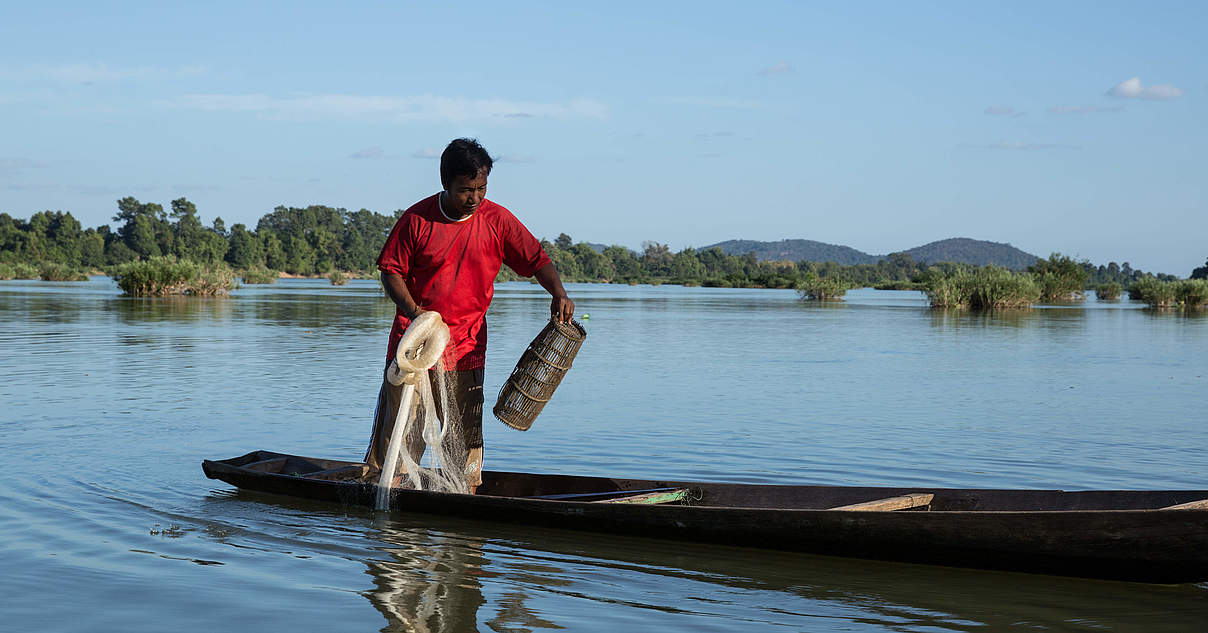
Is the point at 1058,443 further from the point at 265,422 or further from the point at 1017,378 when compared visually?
the point at 265,422

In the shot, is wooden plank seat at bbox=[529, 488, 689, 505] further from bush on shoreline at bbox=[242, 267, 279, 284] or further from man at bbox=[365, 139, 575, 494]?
bush on shoreline at bbox=[242, 267, 279, 284]

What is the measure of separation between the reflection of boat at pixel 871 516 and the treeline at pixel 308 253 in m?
73.0

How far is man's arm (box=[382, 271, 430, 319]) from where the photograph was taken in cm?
606

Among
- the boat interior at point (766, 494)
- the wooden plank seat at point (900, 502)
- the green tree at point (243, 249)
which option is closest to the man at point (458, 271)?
the boat interior at point (766, 494)

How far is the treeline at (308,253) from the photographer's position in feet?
327

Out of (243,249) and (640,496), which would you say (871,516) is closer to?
(640,496)

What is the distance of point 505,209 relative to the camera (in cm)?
643

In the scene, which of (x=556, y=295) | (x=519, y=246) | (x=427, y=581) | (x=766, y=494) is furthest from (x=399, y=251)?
(x=766, y=494)

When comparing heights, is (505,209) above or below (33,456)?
above

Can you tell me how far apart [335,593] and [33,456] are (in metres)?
4.47

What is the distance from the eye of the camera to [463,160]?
5859mm

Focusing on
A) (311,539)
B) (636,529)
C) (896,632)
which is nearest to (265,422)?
(311,539)

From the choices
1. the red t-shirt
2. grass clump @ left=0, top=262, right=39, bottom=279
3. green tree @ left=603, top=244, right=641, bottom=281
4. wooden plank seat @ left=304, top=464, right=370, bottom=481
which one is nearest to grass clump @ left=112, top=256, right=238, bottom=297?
grass clump @ left=0, top=262, right=39, bottom=279

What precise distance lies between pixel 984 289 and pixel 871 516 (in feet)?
123
